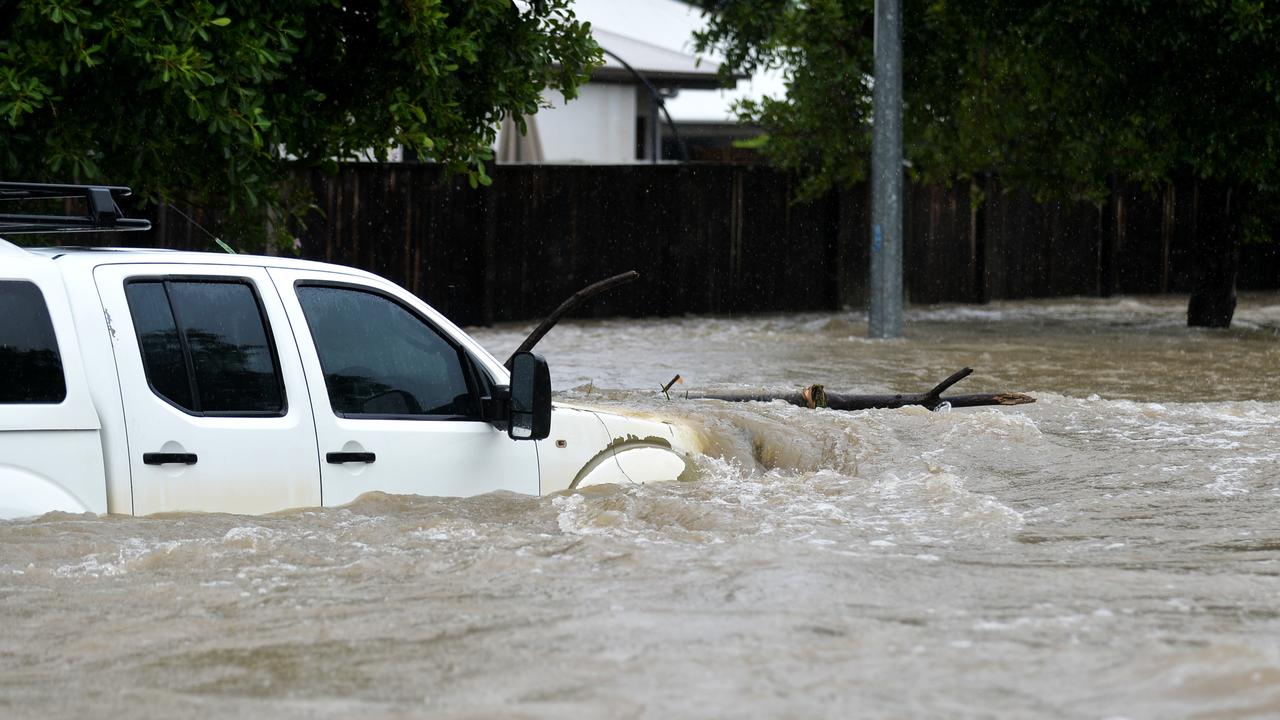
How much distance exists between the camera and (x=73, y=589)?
5.79m

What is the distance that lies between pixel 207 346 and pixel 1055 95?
14.8 m

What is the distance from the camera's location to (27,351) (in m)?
5.37

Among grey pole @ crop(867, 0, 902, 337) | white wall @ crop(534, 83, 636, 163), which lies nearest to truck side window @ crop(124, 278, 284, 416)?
grey pole @ crop(867, 0, 902, 337)

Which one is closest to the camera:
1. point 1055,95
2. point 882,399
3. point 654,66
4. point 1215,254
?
point 882,399

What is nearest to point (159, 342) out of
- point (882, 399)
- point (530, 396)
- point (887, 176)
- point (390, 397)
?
point (390, 397)

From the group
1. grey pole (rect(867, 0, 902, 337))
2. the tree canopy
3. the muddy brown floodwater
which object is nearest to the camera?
the muddy brown floodwater

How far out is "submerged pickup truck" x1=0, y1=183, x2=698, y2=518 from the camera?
539cm

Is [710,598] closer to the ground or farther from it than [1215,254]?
closer to the ground

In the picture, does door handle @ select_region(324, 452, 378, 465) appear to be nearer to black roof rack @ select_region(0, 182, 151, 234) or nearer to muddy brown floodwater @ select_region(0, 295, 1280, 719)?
muddy brown floodwater @ select_region(0, 295, 1280, 719)

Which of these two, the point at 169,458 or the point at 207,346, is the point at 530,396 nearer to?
the point at 207,346

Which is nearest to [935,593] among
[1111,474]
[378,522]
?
[378,522]

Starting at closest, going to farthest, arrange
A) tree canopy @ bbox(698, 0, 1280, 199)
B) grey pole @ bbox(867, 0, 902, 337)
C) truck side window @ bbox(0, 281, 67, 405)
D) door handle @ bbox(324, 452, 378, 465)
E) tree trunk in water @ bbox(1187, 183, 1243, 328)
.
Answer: truck side window @ bbox(0, 281, 67, 405) → door handle @ bbox(324, 452, 378, 465) → tree canopy @ bbox(698, 0, 1280, 199) → grey pole @ bbox(867, 0, 902, 337) → tree trunk in water @ bbox(1187, 183, 1243, 328)

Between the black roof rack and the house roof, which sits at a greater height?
the house roof

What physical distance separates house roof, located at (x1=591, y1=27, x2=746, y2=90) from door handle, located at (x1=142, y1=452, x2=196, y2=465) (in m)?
21.4
